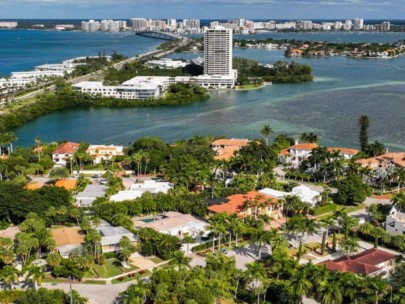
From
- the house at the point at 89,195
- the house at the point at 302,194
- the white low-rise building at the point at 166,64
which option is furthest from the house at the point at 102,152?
the white low-rise building at the point at 166,64

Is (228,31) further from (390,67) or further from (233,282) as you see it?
(233,282)

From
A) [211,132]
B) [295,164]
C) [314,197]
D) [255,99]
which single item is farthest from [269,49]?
[314,197]

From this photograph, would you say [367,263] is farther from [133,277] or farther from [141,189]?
[141,189]

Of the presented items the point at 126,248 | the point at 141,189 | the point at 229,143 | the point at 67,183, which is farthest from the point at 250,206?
the point at 229,143

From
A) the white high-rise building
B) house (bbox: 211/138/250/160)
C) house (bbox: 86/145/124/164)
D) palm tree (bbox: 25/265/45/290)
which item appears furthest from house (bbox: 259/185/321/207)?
the white high-rise building

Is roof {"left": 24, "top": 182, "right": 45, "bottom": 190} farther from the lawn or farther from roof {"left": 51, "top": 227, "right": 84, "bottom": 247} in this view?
the lawn

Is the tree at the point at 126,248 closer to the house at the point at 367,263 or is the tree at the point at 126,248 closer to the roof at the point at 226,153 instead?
the house at the point at 367,263

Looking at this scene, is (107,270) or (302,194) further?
(302,194)
